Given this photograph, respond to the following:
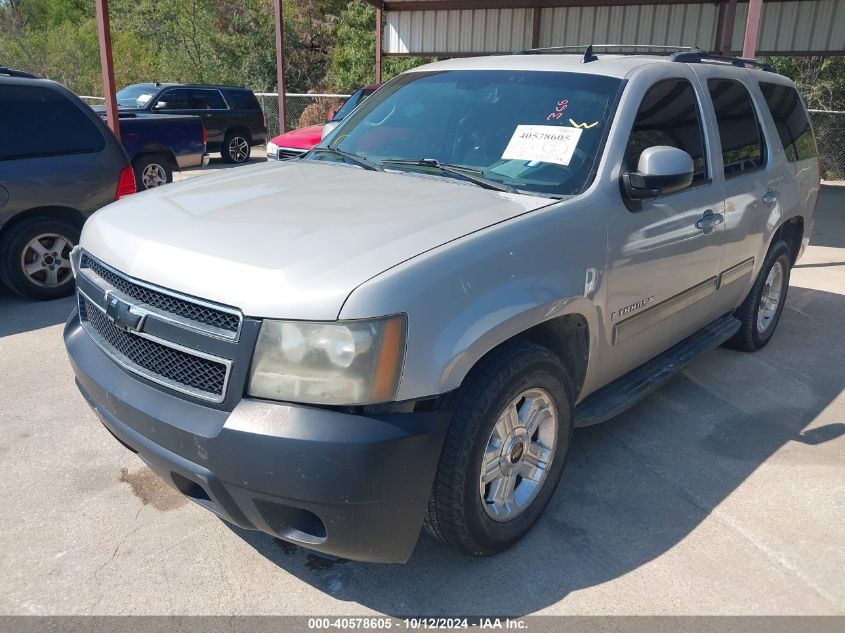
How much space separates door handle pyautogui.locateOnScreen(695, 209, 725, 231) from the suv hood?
1280mm

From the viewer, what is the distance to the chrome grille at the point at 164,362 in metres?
2.39

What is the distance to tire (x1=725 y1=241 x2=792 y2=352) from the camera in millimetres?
5055

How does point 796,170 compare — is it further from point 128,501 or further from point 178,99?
point 178,99

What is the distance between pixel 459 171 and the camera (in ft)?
11.0

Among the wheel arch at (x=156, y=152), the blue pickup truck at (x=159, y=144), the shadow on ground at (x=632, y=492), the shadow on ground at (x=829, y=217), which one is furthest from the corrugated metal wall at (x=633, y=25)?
the shadow on ground at (x=632, y=492)

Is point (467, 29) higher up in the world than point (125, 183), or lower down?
higher up

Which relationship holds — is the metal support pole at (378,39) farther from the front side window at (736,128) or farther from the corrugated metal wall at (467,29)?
the front side window at (736,128)

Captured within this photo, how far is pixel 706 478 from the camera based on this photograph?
3.64 meters

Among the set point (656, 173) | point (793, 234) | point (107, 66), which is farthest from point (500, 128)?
point (107, 66)

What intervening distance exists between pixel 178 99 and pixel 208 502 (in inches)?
592

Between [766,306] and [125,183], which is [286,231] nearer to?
[766,306]

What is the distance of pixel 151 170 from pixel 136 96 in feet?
15.6

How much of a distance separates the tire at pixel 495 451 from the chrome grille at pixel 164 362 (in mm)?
792

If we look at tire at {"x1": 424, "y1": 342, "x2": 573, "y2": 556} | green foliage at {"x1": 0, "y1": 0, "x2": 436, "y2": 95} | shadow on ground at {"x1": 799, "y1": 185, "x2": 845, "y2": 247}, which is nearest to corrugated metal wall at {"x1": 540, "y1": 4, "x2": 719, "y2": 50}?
shadow on ground at {"x1": 799, "y1": 185, "x2": 845, "y2": 247}
